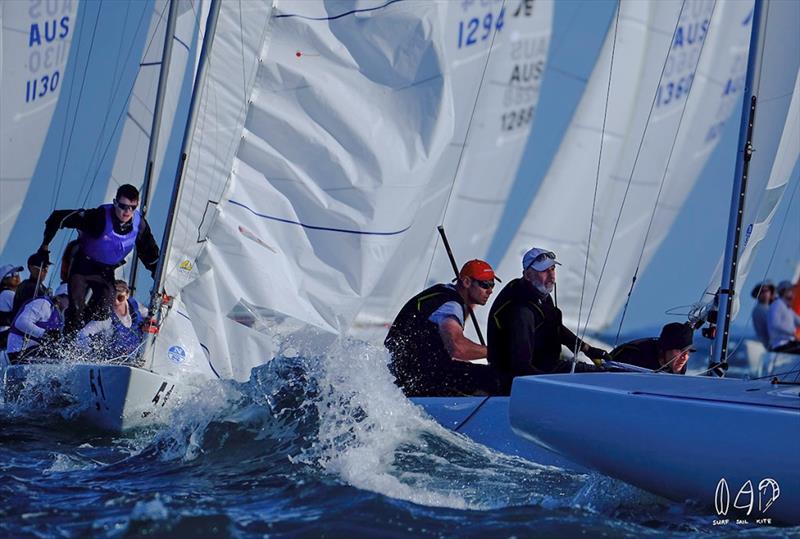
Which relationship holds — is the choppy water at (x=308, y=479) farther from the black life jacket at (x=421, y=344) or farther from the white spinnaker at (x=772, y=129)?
the white spinnaker at (x=772, y=129)

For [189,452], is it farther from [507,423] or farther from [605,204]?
[605,204]

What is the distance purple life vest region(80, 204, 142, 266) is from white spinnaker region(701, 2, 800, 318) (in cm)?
325

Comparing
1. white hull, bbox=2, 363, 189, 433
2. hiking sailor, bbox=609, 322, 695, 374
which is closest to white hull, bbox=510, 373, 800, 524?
hiking sailor, bbox=609, 322, 695, 374

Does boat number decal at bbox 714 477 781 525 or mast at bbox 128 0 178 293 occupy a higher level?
mast at bbox 128 0 178 293

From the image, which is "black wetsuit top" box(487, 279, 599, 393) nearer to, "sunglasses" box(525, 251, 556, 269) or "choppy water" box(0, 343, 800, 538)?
"sunglasses" box(525, 251, 556, 269)

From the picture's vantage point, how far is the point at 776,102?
765cm

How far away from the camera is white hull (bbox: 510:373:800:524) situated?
4.77m

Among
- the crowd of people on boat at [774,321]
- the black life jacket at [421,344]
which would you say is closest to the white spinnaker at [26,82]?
the crowd of people on boat at [774,321]

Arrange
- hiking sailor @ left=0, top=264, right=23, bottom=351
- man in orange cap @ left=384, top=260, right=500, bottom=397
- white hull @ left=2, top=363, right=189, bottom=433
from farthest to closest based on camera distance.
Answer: hiking sailor @ left=0, top=264, right=23, bottom=351 < white hull @ left=2, top=363, right=189, bottom=433 < man in orange cap @ left=384, top=260, right=500, bottom=397

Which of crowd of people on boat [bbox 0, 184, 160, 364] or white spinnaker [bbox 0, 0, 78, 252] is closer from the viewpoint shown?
crowd of people on boat [bbox 0, 184, 160, 364]

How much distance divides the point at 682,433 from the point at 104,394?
11.2 ft

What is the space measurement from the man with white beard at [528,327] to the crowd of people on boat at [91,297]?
99.3 inches

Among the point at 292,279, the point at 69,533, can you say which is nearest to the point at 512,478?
the point at 69,533

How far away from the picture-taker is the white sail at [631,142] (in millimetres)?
14375
